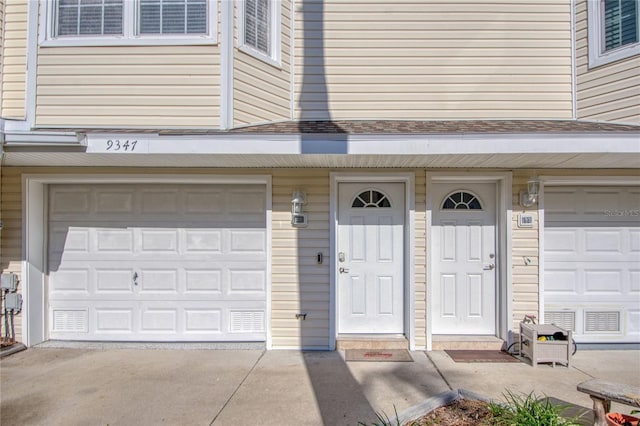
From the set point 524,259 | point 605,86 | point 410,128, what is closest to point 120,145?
point 410,128

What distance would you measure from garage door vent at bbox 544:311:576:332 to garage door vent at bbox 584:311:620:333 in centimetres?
16

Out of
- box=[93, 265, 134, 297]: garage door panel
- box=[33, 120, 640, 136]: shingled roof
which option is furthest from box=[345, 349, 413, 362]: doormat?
A: box=[93, 265, 134, 297]: garage door panel

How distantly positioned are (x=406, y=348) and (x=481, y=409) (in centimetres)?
161

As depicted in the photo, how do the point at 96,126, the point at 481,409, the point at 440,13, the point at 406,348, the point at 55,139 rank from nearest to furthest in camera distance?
the point at 481,409 → the point at 55,139 → the point at 96,126 → the point at 406,348 → the point at 440,13

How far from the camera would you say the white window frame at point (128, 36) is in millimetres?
4188

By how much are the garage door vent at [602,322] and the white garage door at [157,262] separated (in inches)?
163

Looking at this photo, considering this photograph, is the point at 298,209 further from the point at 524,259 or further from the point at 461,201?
the point at 524,259

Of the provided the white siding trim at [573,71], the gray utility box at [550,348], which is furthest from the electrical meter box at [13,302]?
the white siding trim at [573,71]

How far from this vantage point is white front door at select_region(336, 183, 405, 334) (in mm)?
4676

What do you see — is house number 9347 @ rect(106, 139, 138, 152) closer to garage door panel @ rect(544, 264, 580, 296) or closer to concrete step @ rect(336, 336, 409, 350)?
concrete step @ rect(336, 336, 409, 350)

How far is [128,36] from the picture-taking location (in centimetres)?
422

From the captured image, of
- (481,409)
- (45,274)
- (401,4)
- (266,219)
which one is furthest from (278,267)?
(401,4)

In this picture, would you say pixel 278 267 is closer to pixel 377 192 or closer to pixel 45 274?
pixel 377 192

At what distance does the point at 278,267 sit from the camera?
15.0 ft
